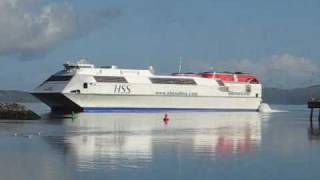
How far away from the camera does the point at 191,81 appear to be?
114 meters

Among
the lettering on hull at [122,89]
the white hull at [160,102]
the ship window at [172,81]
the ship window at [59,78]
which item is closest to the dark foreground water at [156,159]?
the white hull at [160,102]

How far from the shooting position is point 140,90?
10575 centimetres

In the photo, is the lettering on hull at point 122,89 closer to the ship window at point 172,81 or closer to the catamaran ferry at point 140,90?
the catamaran ferry at point 140,90

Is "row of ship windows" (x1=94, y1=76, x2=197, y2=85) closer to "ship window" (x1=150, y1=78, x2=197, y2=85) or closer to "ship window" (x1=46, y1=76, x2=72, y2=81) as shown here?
"ship window" (x1=150, y1=78, x2=197, y2=85)

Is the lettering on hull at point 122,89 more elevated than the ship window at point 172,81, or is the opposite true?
the ship window at point 172,81

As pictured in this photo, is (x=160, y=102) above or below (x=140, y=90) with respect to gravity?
below

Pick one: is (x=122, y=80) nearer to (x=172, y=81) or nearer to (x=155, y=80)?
(x=155, y=80)

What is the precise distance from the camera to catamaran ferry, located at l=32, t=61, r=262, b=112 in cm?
10075

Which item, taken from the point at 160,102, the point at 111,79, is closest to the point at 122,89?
the point at 111,79

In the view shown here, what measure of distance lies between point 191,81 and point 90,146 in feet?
275

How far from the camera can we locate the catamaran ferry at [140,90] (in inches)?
3967

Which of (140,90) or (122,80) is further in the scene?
(140,90)

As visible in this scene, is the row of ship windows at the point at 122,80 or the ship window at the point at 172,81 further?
the ship window at the point at 172,81

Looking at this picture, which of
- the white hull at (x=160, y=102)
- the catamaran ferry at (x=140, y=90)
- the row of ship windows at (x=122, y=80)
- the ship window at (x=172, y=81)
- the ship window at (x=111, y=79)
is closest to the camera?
the white hull at (x=160, y=102)
